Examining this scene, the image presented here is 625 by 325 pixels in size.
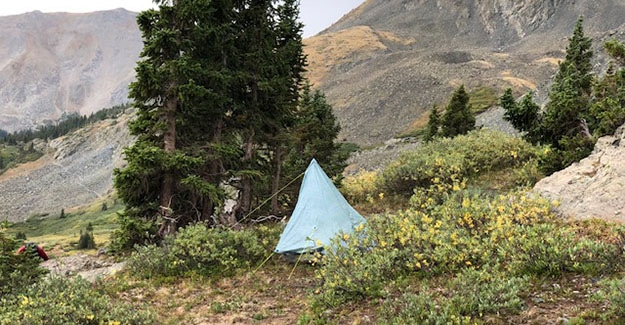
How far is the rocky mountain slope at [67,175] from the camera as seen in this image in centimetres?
14188

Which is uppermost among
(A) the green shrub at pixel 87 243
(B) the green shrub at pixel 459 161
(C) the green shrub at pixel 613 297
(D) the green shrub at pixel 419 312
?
(C) the green shrub at pixel 613 297

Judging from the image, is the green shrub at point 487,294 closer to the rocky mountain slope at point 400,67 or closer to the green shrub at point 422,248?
the green shrub at point 422,248

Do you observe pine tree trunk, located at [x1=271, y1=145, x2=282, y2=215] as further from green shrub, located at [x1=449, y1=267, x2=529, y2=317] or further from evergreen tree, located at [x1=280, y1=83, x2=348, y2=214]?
green shrub, located at [x1=449, y1=267, x2=529, y2=317]

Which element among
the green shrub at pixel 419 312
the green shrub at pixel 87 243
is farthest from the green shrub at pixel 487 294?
the green shrub at pixel 87 243

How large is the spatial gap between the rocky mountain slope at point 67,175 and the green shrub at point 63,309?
141m

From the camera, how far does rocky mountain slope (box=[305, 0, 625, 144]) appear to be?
73.9 m

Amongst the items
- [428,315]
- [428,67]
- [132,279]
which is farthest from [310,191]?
[428,67]

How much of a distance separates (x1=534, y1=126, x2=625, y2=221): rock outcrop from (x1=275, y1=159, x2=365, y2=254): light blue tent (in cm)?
529

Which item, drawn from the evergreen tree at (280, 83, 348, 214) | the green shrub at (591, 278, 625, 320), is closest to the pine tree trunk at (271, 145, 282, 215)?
the evergreen tree at (280, 83, 348, 214)

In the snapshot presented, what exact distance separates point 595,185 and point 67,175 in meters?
178

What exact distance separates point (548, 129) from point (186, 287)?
36.8 ft

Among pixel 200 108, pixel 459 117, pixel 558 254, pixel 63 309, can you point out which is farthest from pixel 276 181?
pixel 459 117

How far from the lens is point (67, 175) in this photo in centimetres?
15812

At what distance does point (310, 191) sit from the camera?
43.0ft
